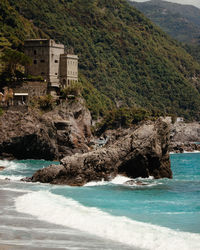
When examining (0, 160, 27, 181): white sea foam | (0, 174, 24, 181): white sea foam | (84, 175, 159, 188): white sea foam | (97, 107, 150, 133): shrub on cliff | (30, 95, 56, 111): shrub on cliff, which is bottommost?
(97, 107, 150, 133): shrub on cliff

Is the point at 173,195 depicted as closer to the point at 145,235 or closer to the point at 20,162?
the point at 145,235

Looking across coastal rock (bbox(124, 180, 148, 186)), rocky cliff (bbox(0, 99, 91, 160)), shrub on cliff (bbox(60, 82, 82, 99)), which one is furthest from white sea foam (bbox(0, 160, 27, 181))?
shrub on cliff (bbox(60, 82, 82, 99))

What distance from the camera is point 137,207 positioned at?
3250 cm

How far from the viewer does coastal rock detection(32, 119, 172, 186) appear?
137 feet

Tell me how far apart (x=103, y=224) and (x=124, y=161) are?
1678 cm

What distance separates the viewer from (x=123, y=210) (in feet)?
104

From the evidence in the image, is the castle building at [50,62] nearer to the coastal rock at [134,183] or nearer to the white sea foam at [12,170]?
the white sea foam at [12,170]

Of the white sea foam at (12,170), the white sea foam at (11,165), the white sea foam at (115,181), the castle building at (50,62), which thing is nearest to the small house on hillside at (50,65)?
the castle building at (50,62)

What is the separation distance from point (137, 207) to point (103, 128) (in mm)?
123192

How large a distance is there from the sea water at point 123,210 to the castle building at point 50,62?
41.2m

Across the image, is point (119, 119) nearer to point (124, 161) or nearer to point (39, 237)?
point (124, 161)

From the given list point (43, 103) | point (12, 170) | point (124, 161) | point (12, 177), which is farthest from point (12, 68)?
point (124, 161)

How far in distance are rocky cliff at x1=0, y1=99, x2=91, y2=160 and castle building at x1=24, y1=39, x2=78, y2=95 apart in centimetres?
835

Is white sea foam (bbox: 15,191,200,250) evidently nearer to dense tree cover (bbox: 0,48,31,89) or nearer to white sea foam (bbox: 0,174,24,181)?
white sea foam (bbox: 0,174,24,181)
